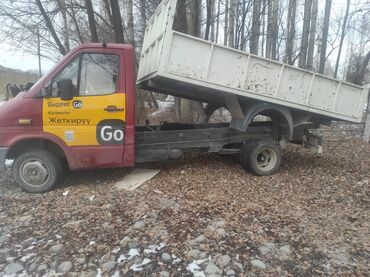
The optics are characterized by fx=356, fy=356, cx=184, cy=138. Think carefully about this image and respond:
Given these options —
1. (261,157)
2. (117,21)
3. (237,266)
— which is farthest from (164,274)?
(117,21)

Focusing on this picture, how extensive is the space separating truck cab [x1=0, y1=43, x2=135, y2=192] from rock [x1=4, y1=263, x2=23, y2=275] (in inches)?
87.1

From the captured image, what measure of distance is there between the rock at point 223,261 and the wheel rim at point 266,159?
3.30 meters

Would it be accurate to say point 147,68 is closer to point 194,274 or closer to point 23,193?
point 23,193

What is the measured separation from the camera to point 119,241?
425 centimetres

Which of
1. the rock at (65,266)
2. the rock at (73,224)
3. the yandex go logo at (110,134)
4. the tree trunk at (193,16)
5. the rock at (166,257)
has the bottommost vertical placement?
the rock at (65,266)

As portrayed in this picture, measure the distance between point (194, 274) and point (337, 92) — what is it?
4.91 metres

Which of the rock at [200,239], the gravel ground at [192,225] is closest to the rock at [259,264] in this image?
the gravel ground at [192,225]

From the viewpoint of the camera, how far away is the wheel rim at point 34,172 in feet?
19.0

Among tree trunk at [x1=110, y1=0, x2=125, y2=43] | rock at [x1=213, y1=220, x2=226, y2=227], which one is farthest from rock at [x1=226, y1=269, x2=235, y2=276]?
tree trunk at [x1=110, y1=0, x2=125, y2=43]

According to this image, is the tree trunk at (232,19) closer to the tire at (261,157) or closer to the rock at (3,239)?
the tire at (261,157)

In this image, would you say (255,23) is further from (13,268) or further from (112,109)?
(13,268)

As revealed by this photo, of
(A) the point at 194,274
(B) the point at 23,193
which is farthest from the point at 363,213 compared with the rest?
(B) the point at 23,193

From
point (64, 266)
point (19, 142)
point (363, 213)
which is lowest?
point (64, 266)

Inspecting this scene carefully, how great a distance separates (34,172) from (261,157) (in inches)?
166
